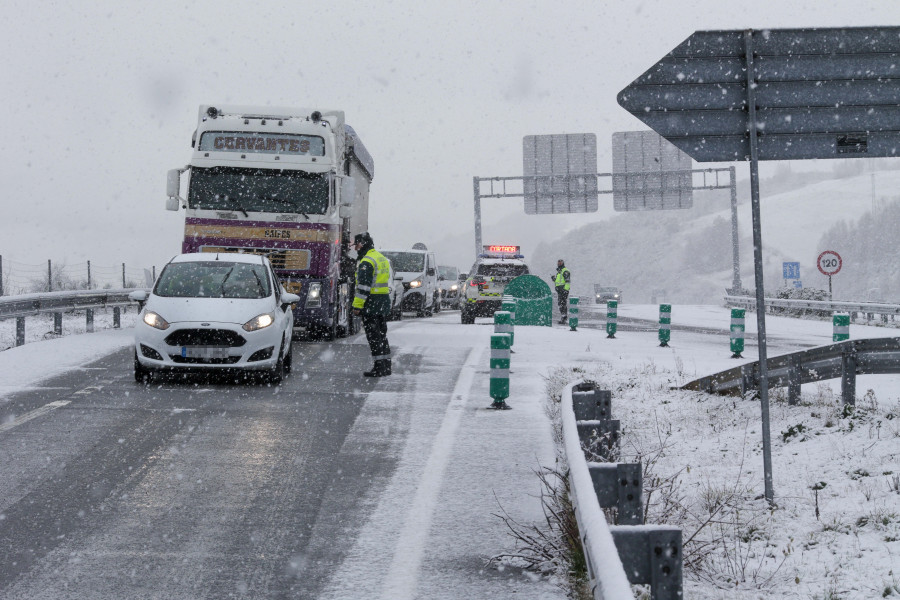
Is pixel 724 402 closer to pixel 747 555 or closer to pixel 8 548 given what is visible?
pixel 747 555

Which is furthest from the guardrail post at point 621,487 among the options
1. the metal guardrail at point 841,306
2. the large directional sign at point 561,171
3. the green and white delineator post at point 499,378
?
the large directional sign at point 561,171

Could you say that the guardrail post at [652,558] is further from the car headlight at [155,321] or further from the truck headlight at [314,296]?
the truck headlight at [314,296]

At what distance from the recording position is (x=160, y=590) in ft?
15.6

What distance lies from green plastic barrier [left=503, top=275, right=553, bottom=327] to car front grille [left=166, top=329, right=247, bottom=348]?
14274mm

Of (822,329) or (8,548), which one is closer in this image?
(8,548)

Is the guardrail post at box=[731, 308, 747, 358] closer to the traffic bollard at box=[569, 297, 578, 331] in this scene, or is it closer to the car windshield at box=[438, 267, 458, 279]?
the traffic bollard at box=[569, 297, 578, 331]

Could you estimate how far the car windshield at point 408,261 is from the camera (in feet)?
97.0

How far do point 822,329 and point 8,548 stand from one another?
24453 millimetres

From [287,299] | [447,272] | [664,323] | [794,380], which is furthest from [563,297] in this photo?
[794,380]

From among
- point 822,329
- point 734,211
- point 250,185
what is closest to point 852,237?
point 734,211

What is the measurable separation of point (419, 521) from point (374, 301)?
7.28 meters

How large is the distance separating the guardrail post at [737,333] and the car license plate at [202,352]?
9206mm

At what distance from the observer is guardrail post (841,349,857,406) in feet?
30.0

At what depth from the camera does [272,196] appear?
17.3 meters
